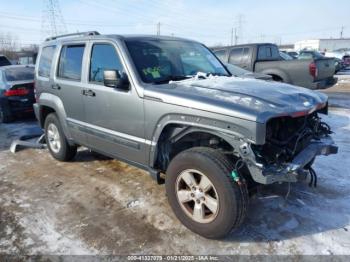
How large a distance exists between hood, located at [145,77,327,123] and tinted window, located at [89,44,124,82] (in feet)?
2.51

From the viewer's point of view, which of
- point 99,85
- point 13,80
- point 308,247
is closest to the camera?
point 308,247

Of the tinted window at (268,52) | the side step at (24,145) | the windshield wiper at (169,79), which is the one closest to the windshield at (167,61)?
the windshield wiper at (169,79)

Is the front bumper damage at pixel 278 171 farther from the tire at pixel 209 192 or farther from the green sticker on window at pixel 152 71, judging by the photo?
the green sticker on window at pixel 152 71

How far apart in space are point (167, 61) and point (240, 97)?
131cm

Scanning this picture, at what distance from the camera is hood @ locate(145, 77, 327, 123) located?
107 inches

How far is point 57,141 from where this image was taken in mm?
5379

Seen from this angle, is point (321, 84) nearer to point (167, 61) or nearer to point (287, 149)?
point (167, 61)

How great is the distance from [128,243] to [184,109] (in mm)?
1409

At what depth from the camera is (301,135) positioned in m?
3.16

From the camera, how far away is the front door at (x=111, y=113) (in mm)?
3611

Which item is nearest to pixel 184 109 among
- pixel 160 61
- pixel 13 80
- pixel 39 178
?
pixel 160 61

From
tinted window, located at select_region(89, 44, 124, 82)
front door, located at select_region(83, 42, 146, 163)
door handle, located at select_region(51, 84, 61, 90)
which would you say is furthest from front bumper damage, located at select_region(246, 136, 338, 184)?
door handle, located at select_region(51, 84, 61, 90)

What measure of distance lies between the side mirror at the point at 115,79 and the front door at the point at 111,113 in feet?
0.20

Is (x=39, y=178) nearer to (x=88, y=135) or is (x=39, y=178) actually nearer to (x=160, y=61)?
(x=88, y=135)
